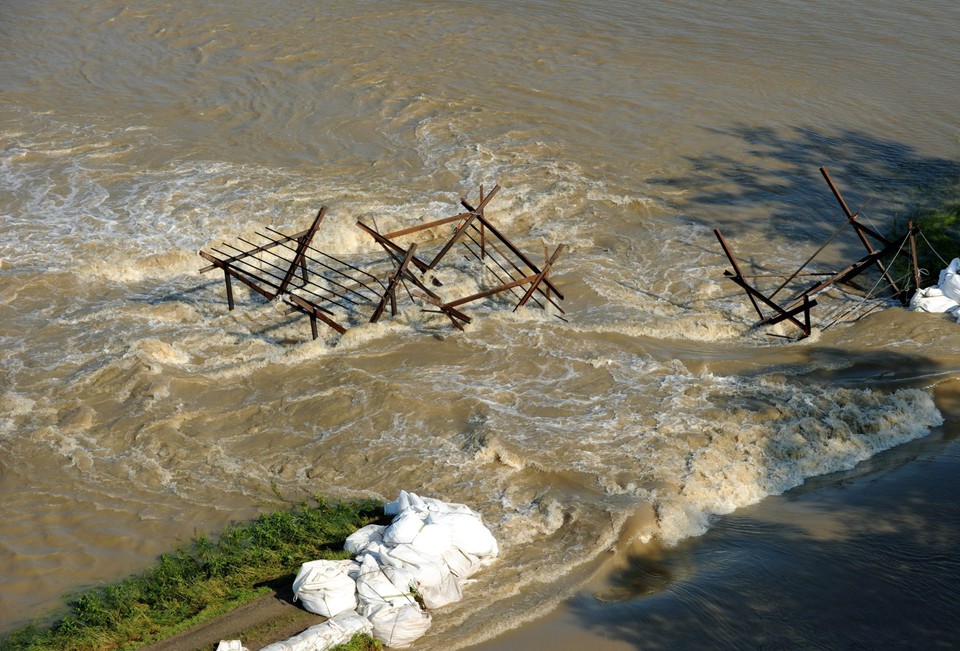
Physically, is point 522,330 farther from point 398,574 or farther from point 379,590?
point 379,590

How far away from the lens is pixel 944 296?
34.7 ft

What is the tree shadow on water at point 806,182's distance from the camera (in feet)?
43.2

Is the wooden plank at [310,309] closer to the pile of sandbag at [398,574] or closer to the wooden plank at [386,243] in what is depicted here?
the wooden plank at [386,243]

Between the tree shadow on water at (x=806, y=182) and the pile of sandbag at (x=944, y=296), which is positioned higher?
the tree shadow on water at (x=806, y=182)

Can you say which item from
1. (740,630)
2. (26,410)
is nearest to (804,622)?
(740,630)

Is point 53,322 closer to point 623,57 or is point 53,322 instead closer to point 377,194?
point 377,194

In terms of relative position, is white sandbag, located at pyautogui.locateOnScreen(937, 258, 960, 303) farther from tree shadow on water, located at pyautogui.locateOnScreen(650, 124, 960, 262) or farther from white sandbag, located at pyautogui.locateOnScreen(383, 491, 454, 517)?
white sandbag, located at pyautogui.locateOnScreen(383, 491, 454, 517)

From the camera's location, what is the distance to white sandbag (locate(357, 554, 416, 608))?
6.21 metres

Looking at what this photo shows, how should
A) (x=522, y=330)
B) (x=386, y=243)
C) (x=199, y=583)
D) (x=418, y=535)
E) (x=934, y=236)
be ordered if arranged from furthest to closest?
(x=934, y=236)
(x=522, y=330)
(x=386, y=243)
(x=199, y=583)
(x=418, y=535)

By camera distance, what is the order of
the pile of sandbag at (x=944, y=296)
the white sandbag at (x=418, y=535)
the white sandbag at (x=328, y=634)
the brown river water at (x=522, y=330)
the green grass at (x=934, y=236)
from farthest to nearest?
the green grass at (x=934, y=236) < the pile of sandbag at (x=944, y=296) < the brown river water at (x=522, y=330) < the white sandbag at (x=418, y=535) < the white sandbag at (x=328, y=634)

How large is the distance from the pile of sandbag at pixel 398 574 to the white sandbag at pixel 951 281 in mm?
6670

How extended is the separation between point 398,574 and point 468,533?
25.4 inches

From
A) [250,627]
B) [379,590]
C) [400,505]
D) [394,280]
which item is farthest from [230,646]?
[394,280]

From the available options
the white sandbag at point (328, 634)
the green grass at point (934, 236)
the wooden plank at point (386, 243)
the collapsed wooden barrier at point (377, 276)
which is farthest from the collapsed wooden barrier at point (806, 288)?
the white sandbag at point (328, 634)
